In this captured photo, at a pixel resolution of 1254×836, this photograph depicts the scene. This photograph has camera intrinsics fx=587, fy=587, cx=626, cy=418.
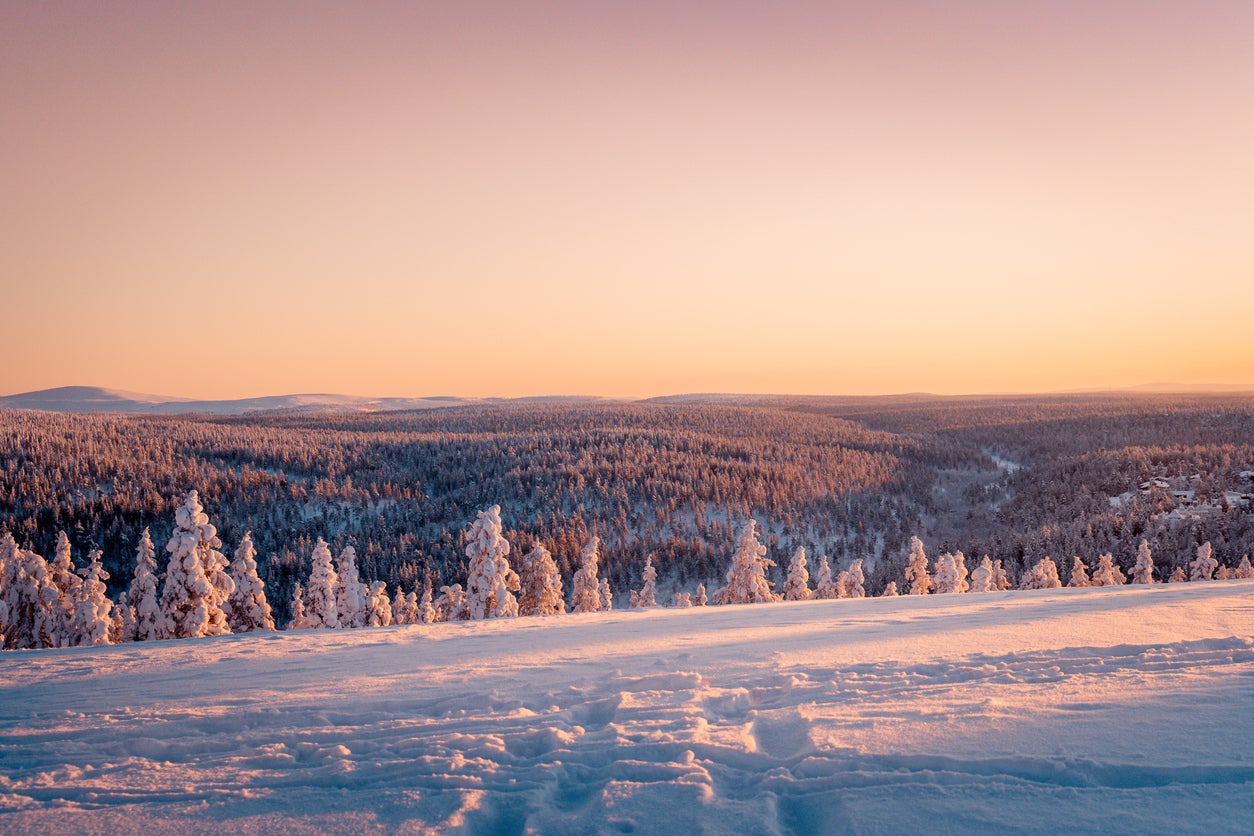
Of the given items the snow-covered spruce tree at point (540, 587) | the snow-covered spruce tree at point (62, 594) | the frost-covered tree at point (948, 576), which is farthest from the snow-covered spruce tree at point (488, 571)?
the frost-covered tree at point (948, 576)

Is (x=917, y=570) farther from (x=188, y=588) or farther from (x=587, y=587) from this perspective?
(x=188, y=588)

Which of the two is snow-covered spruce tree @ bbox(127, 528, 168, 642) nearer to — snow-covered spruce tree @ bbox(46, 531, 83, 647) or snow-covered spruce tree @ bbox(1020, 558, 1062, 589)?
snow-covered spruce tree @ bbox(46, 531, 83, 647)

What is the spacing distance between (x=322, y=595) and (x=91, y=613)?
9.83m

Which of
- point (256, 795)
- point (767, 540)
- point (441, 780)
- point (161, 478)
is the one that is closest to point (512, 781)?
point (441, 780)

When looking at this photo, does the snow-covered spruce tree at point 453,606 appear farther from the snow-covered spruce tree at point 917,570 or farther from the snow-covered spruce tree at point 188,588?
the snow-covered spruce tree at point 917,570

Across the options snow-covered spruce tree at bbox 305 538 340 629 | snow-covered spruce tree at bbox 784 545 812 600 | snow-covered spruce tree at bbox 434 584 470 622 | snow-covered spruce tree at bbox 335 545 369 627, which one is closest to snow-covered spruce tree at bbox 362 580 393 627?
snow-covered spruce tree at bbox 335 545 369 627

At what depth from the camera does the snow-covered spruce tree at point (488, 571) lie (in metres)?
31.1

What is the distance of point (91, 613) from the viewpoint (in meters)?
27.5

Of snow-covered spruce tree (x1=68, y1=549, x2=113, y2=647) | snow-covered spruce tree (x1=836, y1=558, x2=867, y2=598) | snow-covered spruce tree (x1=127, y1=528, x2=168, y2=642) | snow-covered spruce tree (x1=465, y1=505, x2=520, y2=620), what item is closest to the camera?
snow-covered spruce tree (x1=127, y1=528, x2=168, y2=642)

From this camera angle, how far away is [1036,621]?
9.46 meters

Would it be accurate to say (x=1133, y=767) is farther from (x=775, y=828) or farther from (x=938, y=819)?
(x=775, y=828)

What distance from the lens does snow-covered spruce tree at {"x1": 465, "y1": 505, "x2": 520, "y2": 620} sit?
3112 centimetres

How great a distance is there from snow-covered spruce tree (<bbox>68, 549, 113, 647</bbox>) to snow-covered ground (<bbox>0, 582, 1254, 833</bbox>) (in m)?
25.1

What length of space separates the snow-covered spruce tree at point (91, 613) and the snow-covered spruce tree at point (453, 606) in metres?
15.4
